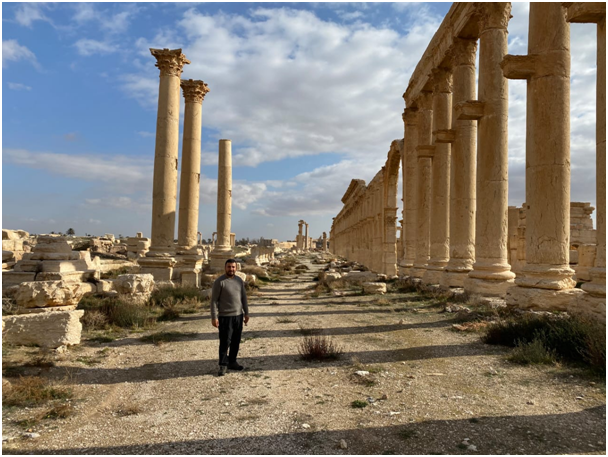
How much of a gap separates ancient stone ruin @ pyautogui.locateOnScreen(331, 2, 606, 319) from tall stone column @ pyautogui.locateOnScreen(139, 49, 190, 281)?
9.49m

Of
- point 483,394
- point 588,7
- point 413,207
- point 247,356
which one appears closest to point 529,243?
point 588,7

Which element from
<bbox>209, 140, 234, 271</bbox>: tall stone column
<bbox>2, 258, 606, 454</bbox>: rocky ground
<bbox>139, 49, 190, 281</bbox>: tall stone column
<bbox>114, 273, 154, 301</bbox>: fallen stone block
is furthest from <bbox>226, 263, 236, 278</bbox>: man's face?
<bbox>209, 140, 234, 271</bbox>: tall stone column

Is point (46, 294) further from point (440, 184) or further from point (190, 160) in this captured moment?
point (440, 184)

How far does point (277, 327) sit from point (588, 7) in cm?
807

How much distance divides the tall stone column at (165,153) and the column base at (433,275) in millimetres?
9275

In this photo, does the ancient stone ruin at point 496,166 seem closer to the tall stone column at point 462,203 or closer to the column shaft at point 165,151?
the tall stone column at point 462,203

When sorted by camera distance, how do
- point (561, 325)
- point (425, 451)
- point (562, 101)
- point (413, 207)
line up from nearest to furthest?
point (425, 451) → point (561, 325) → point (562, 101) → point (413, 207)

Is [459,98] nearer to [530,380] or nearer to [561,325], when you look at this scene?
[561,325]

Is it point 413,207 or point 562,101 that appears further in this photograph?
point 413,207

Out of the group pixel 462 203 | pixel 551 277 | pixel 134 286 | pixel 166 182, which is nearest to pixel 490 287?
pixel 551 277

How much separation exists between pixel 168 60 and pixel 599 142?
1389 cm

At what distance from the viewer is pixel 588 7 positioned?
6.82 meters

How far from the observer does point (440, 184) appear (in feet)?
50.8

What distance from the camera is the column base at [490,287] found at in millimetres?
10742
